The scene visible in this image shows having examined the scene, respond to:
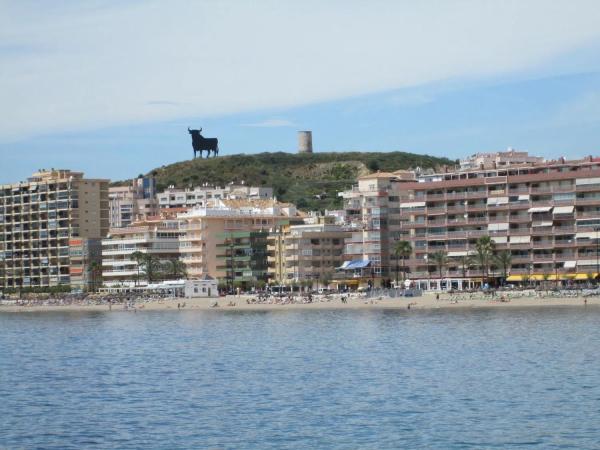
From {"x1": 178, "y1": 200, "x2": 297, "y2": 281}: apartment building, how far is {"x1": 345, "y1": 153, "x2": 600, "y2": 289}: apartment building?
66.7 ft

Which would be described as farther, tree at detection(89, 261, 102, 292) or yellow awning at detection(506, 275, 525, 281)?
tree at detection(89, 261, 102, 292)

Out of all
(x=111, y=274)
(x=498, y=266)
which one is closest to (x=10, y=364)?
(x=498, y=266)

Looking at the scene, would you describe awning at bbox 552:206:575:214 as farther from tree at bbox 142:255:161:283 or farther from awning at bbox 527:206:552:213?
tree at bbox 142:255:161:283

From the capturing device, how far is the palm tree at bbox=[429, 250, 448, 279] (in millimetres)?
144375

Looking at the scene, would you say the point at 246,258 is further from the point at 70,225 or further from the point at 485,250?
the point at 485,250

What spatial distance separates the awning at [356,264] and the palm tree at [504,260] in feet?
67.2

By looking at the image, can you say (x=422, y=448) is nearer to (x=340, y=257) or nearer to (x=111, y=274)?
(x=340, y=257)

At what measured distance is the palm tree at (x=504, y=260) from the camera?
454 feet

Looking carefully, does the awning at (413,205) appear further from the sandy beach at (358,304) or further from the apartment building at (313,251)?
the sandy beach at (358,304)

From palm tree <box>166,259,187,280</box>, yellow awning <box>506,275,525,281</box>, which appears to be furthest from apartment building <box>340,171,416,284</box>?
palm tree <box>166,259,187,280</box>

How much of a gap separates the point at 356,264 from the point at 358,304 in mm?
19894

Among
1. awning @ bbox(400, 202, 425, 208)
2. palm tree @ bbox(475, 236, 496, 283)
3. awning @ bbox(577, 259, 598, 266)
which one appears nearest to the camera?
awning @ bbox(577, 259, 598, 266)

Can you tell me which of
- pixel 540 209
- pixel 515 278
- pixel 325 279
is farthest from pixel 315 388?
pixel 325 279

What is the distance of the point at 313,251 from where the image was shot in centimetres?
16212
